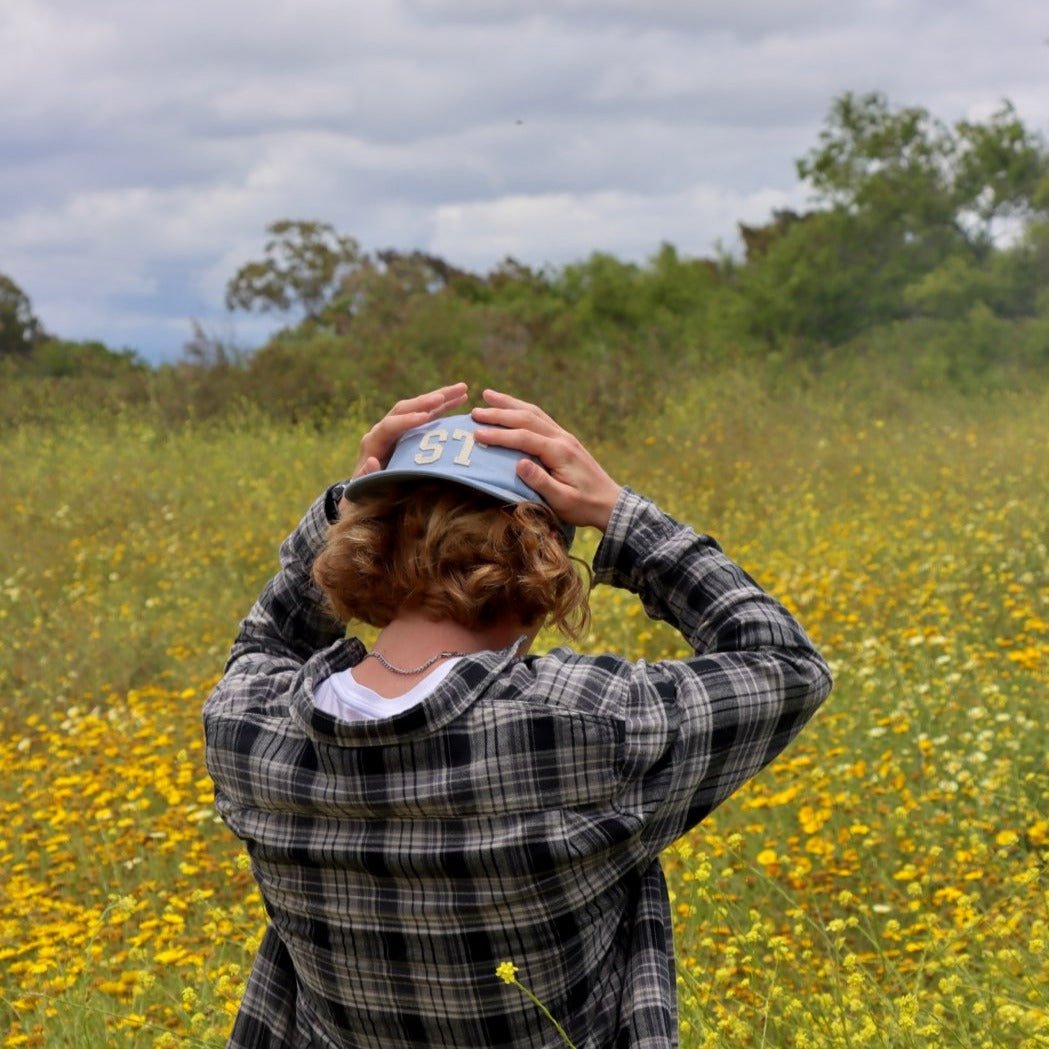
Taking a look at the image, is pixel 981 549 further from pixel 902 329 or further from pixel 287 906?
pixel 902 329

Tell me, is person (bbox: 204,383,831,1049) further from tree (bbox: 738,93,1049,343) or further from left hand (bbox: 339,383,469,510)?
tree (bbox: 738,93,1049,343)

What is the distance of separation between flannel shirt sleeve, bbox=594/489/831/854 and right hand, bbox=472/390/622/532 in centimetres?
4

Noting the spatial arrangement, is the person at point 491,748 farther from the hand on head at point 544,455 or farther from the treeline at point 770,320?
the treeline at point 770,320

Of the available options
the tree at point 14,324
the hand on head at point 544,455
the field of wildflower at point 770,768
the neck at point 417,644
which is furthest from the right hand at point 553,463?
the tree at point 14,324

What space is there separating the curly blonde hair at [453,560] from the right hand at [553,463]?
0.10ft

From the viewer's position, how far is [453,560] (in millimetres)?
1439

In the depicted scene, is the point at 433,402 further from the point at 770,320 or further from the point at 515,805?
the point at 770,320

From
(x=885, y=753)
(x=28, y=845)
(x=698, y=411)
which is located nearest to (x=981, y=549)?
(x=885, y=753)

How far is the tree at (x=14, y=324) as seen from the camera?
2134cm

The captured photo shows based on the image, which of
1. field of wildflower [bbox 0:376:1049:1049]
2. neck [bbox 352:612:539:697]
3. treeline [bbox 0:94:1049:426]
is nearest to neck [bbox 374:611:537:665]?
neck [bbox 352:612:539:697]

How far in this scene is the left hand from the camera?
1.59m

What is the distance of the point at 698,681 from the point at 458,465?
0.35 meters

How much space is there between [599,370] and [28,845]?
9807mm

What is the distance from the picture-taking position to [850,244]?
15188mm
